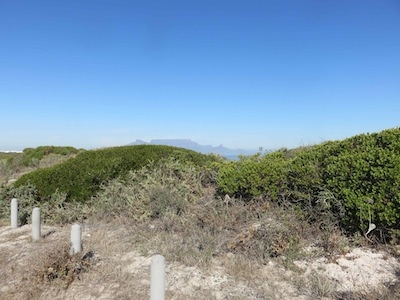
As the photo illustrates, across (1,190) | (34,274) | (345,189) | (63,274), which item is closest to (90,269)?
(63,274)

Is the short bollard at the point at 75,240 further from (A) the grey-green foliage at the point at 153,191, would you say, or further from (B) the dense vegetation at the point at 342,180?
(B) the dense vegetation at the point at 342,180

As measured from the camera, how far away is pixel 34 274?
3.68m

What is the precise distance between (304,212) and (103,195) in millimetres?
4071

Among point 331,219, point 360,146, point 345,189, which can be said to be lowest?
point 331,219

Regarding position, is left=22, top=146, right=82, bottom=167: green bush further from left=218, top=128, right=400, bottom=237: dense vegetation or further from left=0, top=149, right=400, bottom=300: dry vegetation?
left=218, top=128, right=400, bottom=237: dense vegetation

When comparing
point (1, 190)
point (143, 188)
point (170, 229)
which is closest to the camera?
point (170, 229)

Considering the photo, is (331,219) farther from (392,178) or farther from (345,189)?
(392,178)

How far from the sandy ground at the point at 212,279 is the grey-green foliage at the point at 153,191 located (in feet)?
4.94

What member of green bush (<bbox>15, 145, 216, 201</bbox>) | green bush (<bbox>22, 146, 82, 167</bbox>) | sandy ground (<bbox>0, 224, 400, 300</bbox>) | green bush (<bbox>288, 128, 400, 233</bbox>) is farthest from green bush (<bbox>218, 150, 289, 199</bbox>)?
green bush (<bbox>22, 146, 82, 167</bbox>)

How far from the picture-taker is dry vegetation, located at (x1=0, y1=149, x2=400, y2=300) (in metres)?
3.39

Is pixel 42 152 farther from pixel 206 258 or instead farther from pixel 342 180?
pixel 342 180

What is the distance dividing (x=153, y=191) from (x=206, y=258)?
7.58 ft

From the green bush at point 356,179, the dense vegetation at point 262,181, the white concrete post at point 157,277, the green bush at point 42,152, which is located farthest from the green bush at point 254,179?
the green bush at point 42,152

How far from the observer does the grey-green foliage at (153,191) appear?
5777 mm
